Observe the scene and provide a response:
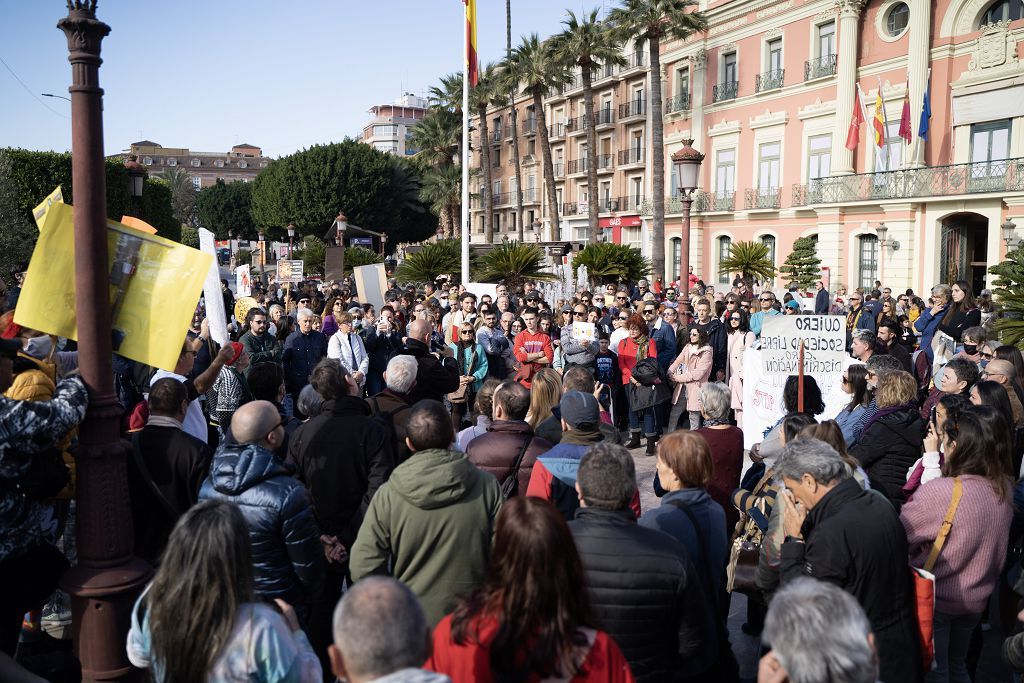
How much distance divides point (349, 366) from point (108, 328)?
5.56 metres

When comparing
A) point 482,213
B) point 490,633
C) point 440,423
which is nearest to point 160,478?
point 440,423

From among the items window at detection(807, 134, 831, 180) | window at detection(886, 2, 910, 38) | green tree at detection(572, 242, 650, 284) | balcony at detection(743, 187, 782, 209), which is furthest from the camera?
balcony at detection(743, 187, 782, 209)

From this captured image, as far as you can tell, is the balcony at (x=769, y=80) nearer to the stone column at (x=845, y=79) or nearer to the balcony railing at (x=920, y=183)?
the stone column at (x=845, y=79)

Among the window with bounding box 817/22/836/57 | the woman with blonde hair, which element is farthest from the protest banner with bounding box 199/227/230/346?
the window with bounding box 817/22/836/57

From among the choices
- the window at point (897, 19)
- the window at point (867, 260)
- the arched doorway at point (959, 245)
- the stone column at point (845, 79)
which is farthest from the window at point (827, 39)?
the arched doorway at point (959, 245)

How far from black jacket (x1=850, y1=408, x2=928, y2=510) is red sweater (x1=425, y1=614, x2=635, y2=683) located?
A: 10.4ft

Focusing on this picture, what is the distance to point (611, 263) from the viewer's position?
21.6 m

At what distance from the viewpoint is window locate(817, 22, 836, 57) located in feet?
103

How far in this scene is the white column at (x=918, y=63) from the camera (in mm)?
27734

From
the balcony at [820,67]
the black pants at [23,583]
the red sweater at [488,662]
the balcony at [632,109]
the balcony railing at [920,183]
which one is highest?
the balcony at [632,109]

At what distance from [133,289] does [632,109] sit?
149 ft

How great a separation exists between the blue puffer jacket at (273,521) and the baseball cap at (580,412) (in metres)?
1.53

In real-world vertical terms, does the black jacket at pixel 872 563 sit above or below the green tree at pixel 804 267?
below

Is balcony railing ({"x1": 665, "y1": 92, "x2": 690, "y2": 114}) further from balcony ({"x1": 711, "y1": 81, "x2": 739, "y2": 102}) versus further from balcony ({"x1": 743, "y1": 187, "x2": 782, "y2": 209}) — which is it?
balcony ({"x1": 743, "y1": 187, "x2": 782, "y2": 209})
